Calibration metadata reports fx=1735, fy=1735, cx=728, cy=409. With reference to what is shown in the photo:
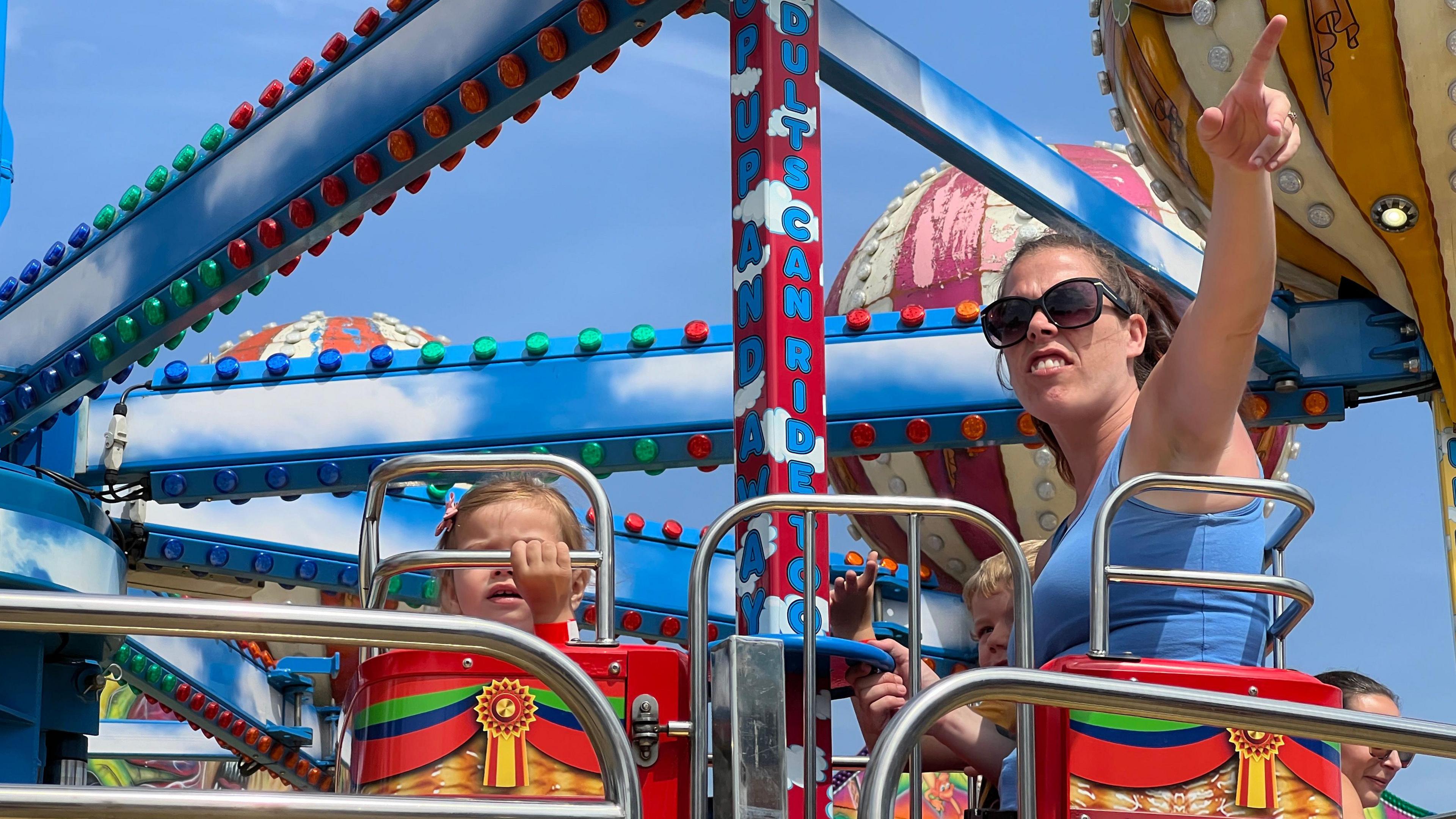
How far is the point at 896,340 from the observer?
20.9 feet

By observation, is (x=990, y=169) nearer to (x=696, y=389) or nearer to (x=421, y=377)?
(x=696, y=389)

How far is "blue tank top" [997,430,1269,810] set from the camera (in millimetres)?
2826

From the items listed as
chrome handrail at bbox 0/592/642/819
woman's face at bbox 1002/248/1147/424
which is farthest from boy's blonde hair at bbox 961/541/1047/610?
chrome handrail at bbox 0/592/642/819

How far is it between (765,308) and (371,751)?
193 cm

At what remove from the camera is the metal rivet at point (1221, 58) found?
5.54 meters

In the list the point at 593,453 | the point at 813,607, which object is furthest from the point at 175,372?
the point at 813,607

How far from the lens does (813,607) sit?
9.62 feet

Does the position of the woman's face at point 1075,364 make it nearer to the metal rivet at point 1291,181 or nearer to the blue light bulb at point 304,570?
the metal rivet at point 1291,181

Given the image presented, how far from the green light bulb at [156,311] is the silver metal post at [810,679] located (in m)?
3.79

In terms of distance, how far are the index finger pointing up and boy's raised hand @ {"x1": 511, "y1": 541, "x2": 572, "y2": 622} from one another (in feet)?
4.63

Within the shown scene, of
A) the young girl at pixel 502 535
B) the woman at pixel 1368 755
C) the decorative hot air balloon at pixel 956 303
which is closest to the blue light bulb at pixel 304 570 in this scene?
the decorative hot air balloon at pixel 956 303

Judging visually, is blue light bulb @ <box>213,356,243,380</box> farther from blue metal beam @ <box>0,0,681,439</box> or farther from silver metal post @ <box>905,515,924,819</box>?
silver metal post @ <box>905,515,924,819</box>

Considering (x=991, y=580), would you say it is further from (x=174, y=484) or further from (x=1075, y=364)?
(x=174, y=484)

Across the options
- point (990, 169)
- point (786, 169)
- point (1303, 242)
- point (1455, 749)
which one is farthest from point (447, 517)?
point (1303, 242)
